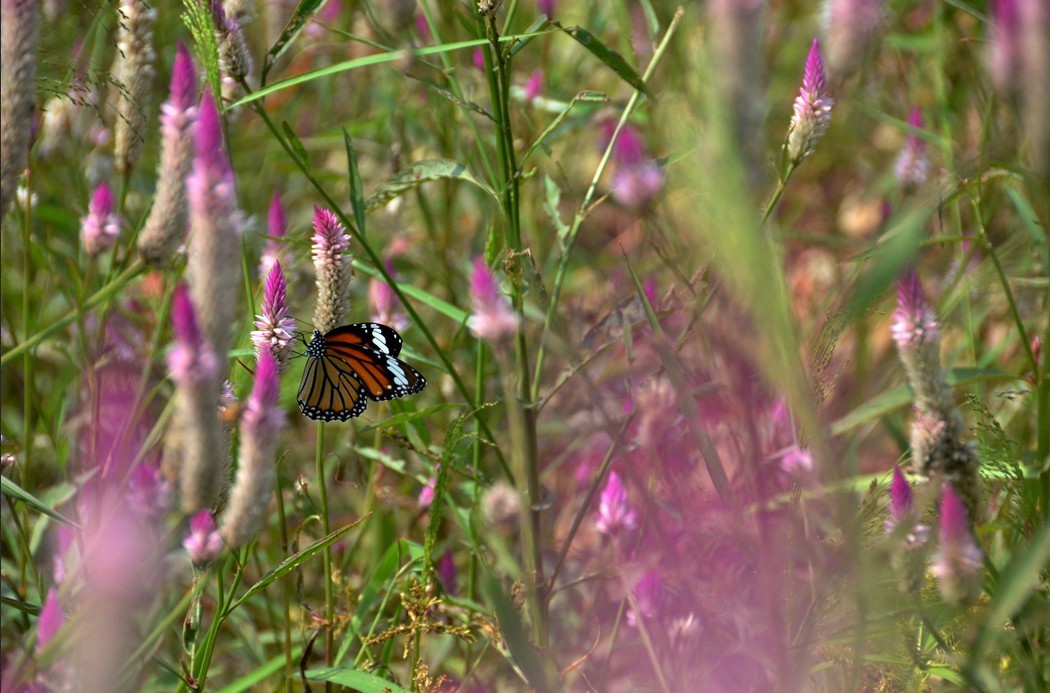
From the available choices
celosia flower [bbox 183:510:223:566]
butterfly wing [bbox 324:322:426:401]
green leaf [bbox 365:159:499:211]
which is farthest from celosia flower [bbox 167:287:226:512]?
butterfly wing [bbox 324:322:426:401]

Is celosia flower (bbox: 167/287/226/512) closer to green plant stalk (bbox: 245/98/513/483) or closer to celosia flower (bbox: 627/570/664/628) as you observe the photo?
A: green plant stalk (bbox: 245/98/513/483)

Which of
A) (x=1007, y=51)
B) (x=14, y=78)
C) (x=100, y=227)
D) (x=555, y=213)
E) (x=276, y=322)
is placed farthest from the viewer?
(x=100, y=227)

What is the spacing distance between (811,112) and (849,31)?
0.11m

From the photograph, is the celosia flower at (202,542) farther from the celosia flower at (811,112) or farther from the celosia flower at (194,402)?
the celosia flower at (811,112)

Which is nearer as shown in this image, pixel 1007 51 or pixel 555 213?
pixel 1007 51

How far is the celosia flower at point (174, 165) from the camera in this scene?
0.96 m

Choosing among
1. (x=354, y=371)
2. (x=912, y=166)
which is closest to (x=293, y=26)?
(x=354, y=371)

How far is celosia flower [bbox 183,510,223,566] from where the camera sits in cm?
93

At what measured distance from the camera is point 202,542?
937 millimetres

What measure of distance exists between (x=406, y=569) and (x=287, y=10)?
1754mm

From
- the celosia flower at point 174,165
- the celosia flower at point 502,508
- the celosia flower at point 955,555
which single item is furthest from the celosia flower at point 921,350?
the celosia flower at point 174,165

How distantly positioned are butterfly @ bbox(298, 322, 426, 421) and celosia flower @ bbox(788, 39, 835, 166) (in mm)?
654

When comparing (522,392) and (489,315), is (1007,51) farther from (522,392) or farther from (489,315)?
(522,392)

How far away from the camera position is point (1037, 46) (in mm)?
771
